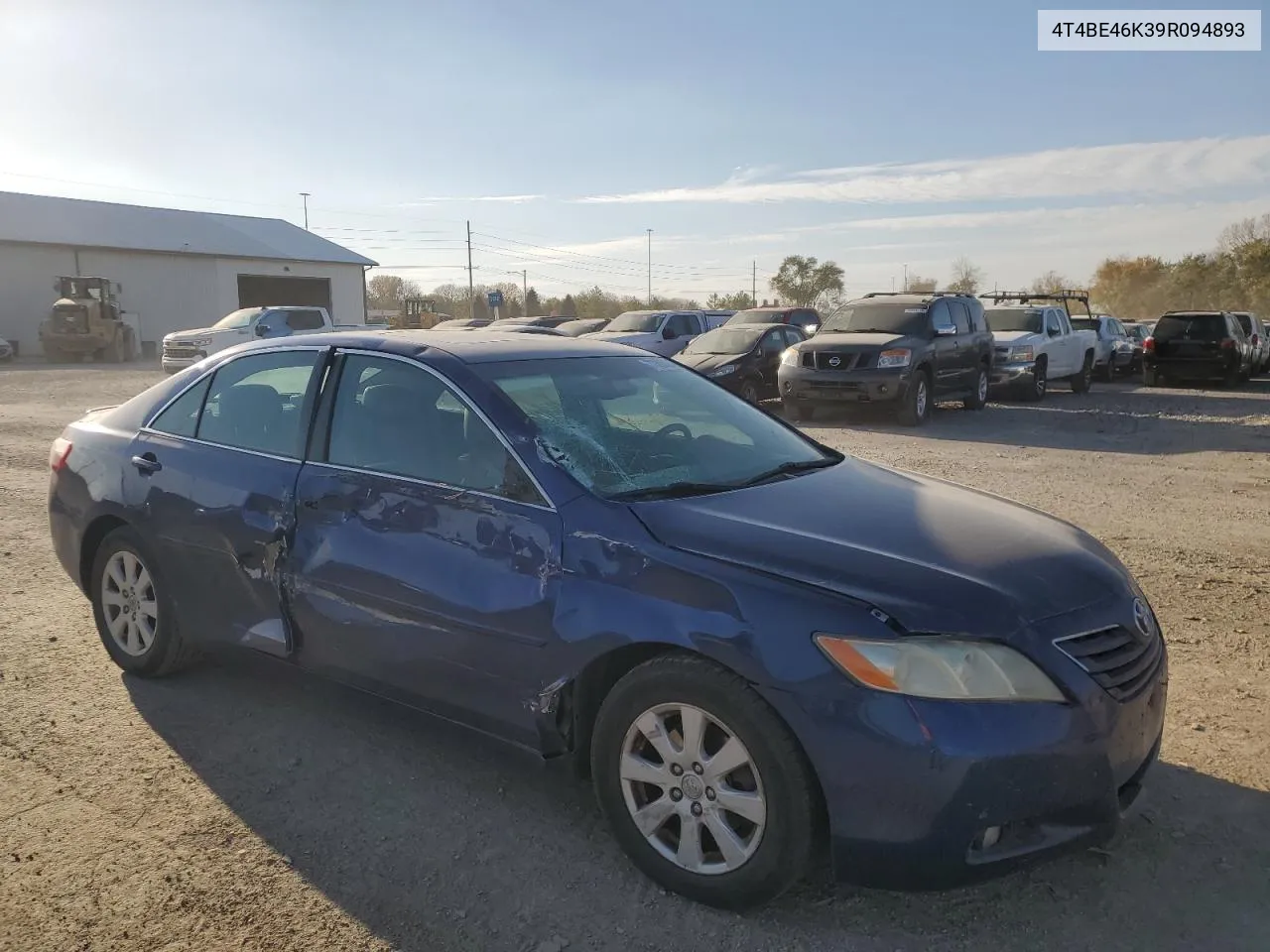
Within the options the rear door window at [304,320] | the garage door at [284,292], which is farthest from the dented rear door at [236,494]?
the garage door at [284,292]

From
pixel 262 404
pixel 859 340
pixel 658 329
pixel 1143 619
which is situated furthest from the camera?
pixel 658 329

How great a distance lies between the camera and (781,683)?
2635mm

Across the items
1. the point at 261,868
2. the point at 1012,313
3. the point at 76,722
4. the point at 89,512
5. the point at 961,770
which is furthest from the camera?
the point at 1012,313

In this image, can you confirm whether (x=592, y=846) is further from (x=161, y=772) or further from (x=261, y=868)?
A: (x=161, y=772)

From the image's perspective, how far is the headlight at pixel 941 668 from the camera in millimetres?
2564

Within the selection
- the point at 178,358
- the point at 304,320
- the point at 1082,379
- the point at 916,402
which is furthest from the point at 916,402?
the point at 178,358

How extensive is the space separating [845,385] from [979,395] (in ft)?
11.5

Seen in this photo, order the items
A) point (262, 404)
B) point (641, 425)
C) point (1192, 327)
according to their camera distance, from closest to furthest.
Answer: point (641, 425) < point (262, 404) < point (1192, 327)

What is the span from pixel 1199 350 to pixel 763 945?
22563mm

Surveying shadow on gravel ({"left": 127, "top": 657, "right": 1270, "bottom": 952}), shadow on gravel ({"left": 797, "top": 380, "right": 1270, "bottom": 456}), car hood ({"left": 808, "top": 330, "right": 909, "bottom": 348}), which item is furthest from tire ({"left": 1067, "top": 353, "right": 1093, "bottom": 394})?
shadow on gravel ({"left": 127, "top": 657, "right": 1270, "bottom": 952})

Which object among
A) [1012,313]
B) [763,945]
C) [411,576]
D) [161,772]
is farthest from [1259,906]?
[1012,313]

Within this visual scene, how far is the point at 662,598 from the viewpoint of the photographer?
9.37ft

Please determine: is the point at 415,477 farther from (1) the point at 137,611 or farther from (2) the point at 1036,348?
(2) the point at 1036,348

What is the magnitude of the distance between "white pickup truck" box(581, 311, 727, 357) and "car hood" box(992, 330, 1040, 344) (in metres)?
6.40
